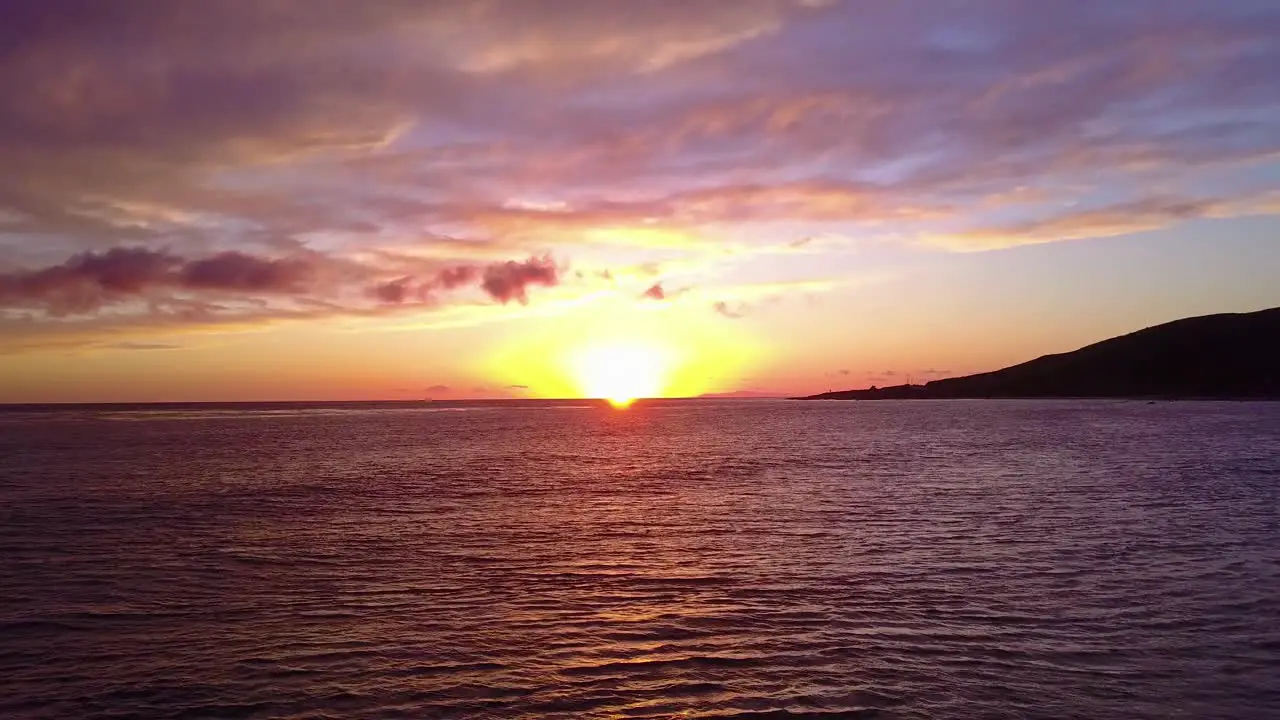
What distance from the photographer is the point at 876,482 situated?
197 ft

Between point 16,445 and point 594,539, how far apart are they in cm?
9790

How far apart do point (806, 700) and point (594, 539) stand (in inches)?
839

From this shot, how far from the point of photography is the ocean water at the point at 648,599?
1883 centimetres

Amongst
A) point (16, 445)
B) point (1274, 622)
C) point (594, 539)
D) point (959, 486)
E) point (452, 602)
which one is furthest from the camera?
point (16, 445)

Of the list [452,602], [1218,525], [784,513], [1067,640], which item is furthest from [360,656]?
[1218,525]

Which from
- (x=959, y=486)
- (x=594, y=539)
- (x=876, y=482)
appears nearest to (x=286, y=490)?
(x=594, y=539)

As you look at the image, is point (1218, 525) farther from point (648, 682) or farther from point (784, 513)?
point (648, 682)

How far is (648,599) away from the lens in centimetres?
2709

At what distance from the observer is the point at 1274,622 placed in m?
23.7

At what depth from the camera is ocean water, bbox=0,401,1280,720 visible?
18.8 m

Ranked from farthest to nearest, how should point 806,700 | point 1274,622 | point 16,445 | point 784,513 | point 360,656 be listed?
point 16,445 < point 784,513 < point 1274,622 < point 360,656 < point 806,700

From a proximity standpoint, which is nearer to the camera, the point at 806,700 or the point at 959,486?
the point at 806,700

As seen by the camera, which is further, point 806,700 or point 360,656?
point 360,656

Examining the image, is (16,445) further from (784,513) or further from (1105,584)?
(1105,584)
